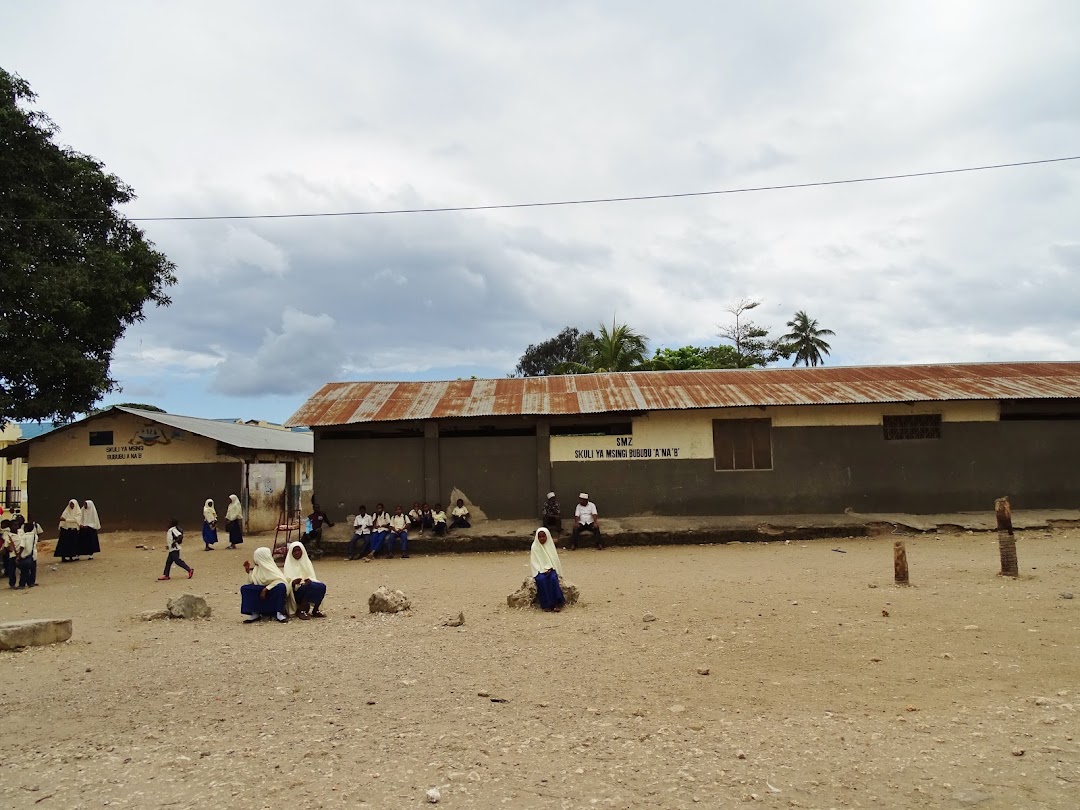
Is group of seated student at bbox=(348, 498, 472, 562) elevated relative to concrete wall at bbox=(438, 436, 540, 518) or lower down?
lower down

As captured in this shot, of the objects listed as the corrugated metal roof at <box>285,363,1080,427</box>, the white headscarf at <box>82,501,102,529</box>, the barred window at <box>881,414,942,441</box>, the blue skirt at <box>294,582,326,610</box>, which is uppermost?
the corrugated metal roof at <box>285,363,1080,427</box>

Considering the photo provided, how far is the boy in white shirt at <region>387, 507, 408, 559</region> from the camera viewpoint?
56.2 ft

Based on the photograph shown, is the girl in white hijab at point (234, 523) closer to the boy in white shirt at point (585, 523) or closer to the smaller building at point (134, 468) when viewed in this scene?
the smaller building at point (134, 468)

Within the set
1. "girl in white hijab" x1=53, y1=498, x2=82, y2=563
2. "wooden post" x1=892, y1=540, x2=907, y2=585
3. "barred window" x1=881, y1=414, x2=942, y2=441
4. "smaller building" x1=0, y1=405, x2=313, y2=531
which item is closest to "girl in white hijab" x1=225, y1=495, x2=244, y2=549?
"smaller building" x1=0, y1=405, x2=313, y2=531

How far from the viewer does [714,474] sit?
18.2 m

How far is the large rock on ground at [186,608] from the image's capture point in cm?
976

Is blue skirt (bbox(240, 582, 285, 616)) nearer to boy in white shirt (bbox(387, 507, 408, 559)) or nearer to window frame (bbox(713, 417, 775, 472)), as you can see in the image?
boy in white shirt (bbox(387, 507, 408, 559))

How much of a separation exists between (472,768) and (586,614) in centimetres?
489

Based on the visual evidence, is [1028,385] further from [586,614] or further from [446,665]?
[446,665]

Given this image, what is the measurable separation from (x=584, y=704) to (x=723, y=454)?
13.3m

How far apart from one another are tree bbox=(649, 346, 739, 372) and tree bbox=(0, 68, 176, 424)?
825 inches

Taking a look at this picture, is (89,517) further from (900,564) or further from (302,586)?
(900,564)

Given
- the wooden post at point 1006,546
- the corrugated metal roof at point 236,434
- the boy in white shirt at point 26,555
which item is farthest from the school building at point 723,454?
the wooden post at point 1006,546

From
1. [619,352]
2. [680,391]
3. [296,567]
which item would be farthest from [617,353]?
[296,567]
